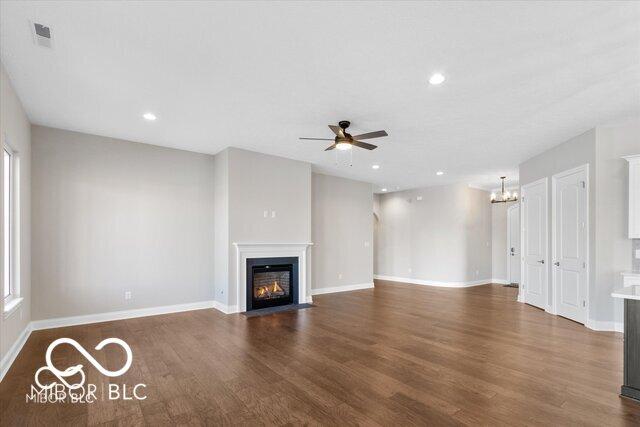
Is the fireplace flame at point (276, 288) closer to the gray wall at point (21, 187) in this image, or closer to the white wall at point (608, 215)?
the gray wall at point (21, 187)

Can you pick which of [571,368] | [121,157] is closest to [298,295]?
[121,157]

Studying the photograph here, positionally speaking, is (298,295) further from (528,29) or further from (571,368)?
(528,29)

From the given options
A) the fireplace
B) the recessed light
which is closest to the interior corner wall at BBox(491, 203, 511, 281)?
the fireplace

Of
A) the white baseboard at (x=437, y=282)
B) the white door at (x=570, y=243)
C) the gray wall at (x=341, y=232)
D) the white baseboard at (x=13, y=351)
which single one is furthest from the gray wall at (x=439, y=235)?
the white baseboard at (x=13, y=351)

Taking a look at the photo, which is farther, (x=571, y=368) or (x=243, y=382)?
(x=571, y=368)

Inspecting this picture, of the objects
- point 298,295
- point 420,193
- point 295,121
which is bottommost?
point 298,295

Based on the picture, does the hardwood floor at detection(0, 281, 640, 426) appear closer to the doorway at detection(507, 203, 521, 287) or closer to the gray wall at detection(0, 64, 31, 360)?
the gray wall at detection(0, 64, 31, 360)

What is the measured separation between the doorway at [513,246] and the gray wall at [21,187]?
10.6m

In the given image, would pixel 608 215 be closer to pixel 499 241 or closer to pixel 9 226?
pixel 499 241

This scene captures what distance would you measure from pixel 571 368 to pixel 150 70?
205 inches

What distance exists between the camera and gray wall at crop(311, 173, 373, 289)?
804cm

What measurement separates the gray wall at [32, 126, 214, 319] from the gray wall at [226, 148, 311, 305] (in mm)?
722

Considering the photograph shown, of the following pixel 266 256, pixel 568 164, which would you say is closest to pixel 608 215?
pixel 568 164

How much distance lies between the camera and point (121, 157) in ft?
17.8
